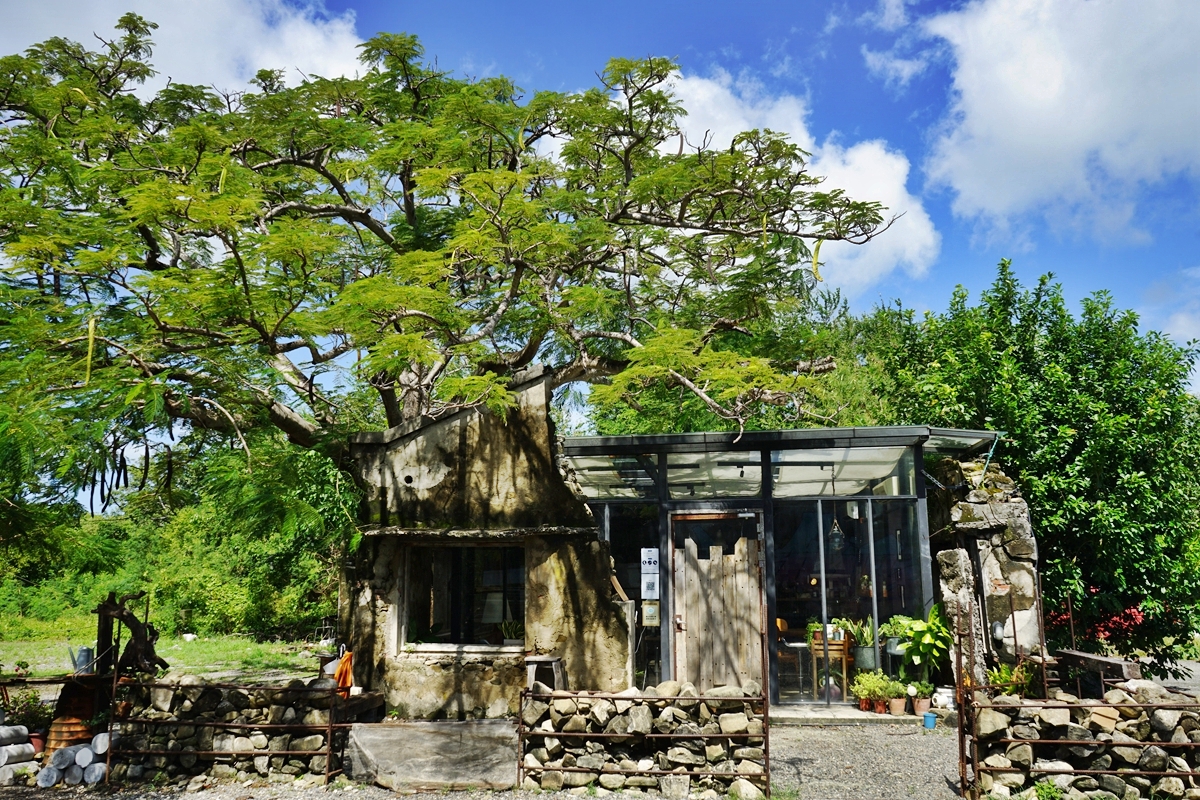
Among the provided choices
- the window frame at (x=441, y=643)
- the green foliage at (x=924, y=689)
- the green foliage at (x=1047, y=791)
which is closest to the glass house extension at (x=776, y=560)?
the green foliage at (x=924, y=689)

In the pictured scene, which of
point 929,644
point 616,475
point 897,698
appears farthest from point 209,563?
point 929,644

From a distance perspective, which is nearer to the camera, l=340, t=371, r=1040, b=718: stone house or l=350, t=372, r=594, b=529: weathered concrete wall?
l=340, t=371, r=1040, b=718: stone house

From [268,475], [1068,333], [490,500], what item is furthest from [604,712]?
[1068,333]

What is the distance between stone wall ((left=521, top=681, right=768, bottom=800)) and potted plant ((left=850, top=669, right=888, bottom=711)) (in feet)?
11.0

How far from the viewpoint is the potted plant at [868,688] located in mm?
10406

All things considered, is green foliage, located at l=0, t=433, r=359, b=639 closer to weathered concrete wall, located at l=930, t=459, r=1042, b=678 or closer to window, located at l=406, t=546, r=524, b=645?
window, located at l=406, t=546, r=524, b=645

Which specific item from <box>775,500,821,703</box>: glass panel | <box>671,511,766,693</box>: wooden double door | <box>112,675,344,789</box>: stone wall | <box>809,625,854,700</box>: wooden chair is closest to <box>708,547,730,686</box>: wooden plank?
<box>671,511,766,693</box>: wooden double door

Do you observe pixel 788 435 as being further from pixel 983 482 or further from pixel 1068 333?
pixel 1068 333

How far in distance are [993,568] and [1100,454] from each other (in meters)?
3.07

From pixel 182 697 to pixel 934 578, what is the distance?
8.91 m

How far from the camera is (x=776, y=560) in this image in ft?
36.2

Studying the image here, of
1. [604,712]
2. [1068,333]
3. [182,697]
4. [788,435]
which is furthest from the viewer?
[1068,333]

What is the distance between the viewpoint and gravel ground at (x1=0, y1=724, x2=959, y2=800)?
24.1 feet

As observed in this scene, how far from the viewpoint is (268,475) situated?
1005 cm
